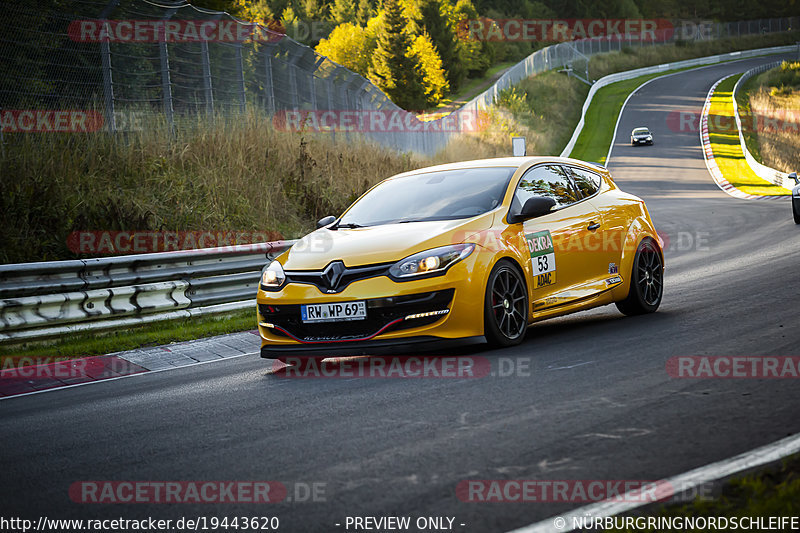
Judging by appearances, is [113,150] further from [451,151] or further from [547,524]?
[451,151]

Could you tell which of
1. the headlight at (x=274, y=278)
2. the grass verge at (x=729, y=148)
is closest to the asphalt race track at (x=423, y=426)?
the headlight at (x=274, y=278)

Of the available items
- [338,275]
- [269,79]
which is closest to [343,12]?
[269,79]

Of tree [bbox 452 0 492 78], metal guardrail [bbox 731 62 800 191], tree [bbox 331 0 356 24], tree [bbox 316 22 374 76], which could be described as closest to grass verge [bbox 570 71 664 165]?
metal guardrail [bbox 731 62 800 191]

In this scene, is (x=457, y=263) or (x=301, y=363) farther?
(x=301, y=363)

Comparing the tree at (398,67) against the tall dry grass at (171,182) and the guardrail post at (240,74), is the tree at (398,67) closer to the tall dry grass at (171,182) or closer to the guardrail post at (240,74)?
the tall dry grass at (171,182)

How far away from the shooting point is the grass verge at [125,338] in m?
9.48

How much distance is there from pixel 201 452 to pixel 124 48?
1156cm

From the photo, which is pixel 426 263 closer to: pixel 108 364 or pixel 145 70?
pixel 108 364

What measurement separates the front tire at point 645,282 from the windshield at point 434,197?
1862 mm

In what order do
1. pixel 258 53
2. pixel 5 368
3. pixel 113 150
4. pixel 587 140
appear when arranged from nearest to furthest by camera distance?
pixel 5 368 → pixel 113 150 → pixel 258 53 → pixel 587 140

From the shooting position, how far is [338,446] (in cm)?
493

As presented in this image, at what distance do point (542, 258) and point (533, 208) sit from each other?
48cm

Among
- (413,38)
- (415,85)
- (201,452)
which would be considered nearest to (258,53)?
(201,452)

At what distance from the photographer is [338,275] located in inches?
293
